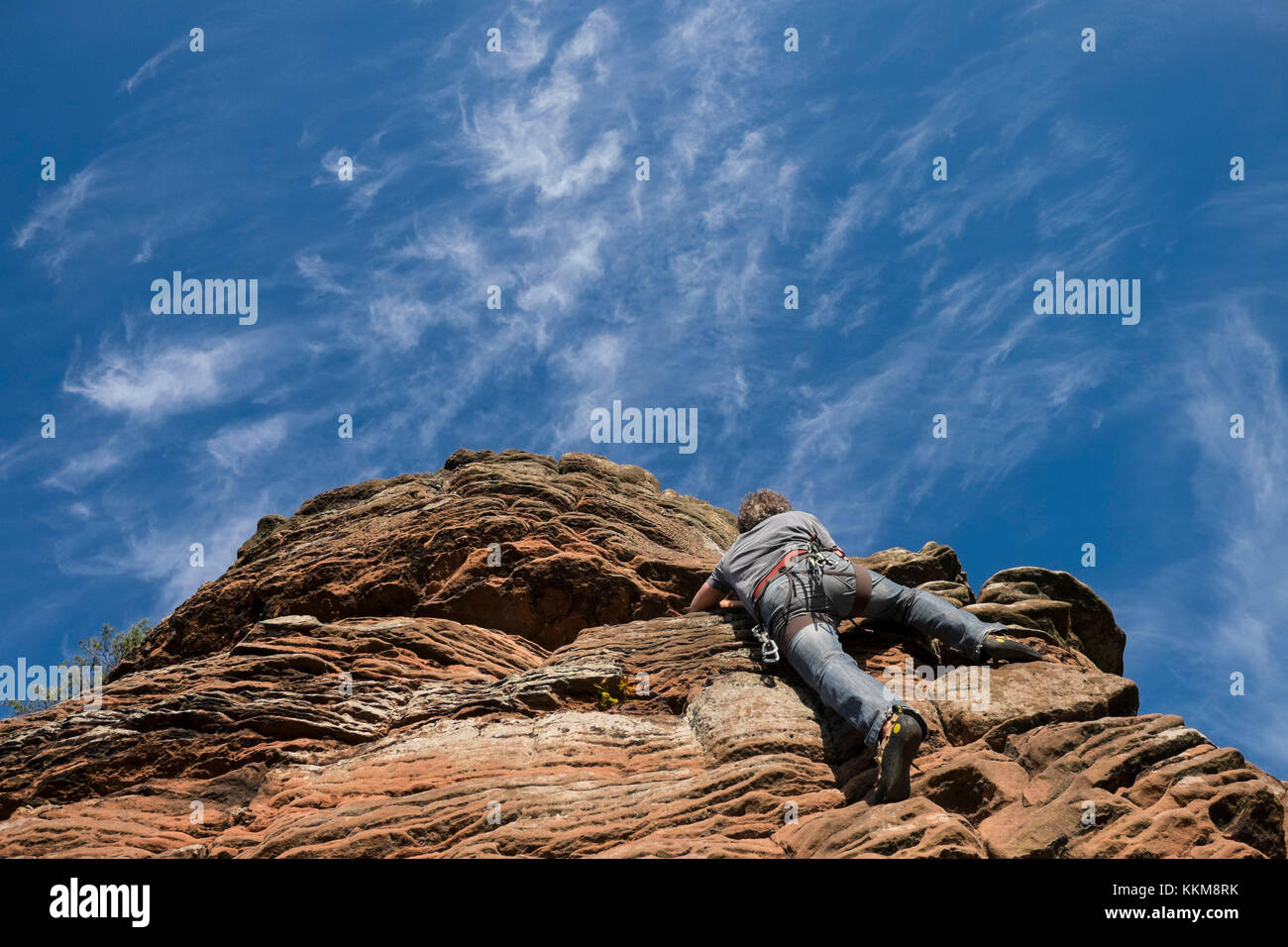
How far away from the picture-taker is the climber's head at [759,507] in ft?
48.4

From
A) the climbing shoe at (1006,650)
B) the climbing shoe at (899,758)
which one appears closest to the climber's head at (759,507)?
the climbing shoe at (1006,650)

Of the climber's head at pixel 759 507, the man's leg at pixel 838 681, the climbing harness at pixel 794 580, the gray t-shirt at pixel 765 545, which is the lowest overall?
the man's leg at pixel 838 681

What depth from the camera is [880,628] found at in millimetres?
14125

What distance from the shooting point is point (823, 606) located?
12.8 meters

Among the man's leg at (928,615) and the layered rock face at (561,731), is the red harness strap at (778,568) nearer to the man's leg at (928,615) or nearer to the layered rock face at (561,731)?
the layered rock face at (561,731)

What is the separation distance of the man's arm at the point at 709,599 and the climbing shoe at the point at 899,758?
18.1 ft

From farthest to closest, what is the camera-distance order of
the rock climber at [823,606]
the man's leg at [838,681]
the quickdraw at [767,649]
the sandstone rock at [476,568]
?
1. the sandstone rock at [476,568]
2. the quickdraw at [767,649]
3. the rock climber at [823,606]
4. the man's leg at [838,681]

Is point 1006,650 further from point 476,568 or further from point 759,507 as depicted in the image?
point 476,568

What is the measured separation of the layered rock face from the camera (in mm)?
9594

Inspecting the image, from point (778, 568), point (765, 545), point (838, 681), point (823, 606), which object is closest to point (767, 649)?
point (823, 606)
